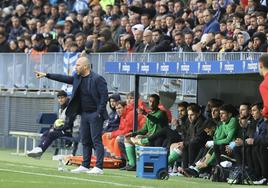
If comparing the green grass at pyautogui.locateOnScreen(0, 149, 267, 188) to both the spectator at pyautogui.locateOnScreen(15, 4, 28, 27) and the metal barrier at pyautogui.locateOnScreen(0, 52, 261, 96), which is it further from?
the spectator at pyautogui.locateOnScreen(15, 4, 28, 27)

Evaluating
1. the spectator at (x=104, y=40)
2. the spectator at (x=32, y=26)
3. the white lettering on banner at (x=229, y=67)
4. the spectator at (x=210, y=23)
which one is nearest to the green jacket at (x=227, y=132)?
the white lettering on banner at (x=229, y=67)

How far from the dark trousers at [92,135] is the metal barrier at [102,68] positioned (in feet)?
9.17

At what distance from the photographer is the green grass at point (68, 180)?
17219 millimetres

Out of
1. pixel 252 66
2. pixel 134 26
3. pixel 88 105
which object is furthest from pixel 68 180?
pixel 134 26

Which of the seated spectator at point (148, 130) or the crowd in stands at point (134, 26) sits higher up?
the crowd in stands at point (134, 26)

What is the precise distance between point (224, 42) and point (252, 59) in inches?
126

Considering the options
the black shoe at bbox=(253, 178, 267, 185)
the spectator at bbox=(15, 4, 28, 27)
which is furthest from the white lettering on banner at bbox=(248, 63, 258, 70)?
the spectator at bbox=(15, 4, 28, 27)

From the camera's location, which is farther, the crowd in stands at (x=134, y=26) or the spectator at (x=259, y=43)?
the crowd in stands at (x=134, y=26)

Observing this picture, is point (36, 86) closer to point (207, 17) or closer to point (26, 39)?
point (26, 39)

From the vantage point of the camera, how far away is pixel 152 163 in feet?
67.6

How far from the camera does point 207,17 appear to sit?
26.4 m

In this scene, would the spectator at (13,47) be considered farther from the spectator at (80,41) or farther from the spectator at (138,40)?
the spectator at (138,40)

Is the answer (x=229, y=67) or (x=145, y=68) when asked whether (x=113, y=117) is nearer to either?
(x=145, y=68)

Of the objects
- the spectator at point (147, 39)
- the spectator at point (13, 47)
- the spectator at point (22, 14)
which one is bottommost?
the spectator at point (13, 47)
